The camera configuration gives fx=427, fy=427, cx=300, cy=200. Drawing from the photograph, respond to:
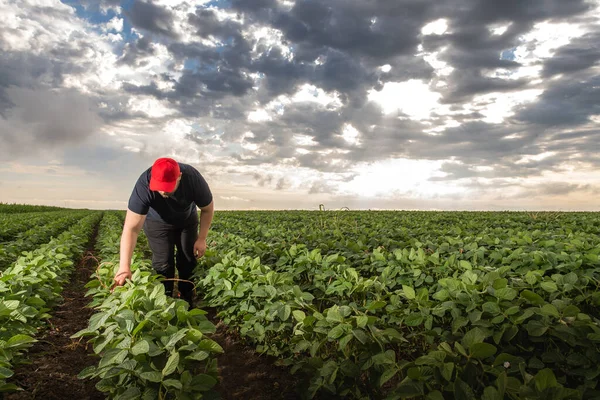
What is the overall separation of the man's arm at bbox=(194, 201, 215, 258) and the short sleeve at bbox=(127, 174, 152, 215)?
30.0 inches

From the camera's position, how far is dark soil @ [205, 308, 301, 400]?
11.7ft

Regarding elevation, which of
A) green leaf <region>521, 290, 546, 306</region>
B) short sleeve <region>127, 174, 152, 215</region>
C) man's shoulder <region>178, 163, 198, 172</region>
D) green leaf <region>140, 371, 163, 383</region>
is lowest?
green leaf <region>140, 371, 163, 383</region>

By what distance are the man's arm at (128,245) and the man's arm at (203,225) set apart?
859 millimetres

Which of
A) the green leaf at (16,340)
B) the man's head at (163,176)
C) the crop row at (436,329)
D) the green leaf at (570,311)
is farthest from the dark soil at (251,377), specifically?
the green leaf at (570,311)

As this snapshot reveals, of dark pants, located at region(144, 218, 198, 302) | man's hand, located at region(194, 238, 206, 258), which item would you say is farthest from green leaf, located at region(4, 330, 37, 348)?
man's hand, located at region(194, 238, 206, 258)

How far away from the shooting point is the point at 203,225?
5043mm

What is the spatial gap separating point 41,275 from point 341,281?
3.44m

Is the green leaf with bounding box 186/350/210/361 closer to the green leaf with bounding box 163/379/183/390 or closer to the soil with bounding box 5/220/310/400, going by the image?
the green leaf with bounding box 163/379/183/390

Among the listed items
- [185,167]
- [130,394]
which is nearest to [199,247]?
[185,167]

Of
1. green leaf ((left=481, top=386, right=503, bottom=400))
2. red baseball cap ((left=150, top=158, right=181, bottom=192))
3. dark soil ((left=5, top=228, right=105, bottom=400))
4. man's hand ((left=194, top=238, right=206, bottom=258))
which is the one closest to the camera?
green leaf ((left=481, top=386, right=503, bottom=400))

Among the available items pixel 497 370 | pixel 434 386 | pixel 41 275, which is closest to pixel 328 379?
pixel 434 386

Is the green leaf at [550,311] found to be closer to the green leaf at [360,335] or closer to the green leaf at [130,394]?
the green leaf at [360,335]

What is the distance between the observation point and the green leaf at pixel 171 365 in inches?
84.8

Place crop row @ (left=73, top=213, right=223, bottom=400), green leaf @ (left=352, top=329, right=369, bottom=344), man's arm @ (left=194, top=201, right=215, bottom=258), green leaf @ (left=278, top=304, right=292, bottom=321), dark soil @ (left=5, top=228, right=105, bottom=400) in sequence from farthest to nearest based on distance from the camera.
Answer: man's arm @ (left=194, top=201, right=215, bottom=258) → dark soil @ (left=5, top=228, right=105, bottom=400) → green leaf @ (left=278, top=304, right=292, bottom=321) → green leaf @ (left=352, top=329, right=369, bottom=344) → crop row @ (left=73, top=213, right=223, bottom=400)
